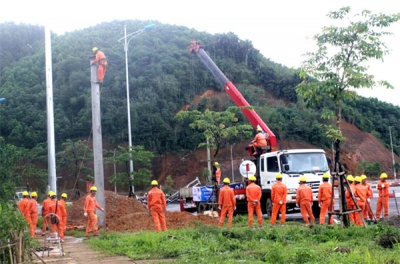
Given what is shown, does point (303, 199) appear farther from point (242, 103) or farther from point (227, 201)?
point (242, 103)

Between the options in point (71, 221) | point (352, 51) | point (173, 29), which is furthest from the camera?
point (173, 29)

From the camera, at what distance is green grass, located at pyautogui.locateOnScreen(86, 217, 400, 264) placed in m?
9.52

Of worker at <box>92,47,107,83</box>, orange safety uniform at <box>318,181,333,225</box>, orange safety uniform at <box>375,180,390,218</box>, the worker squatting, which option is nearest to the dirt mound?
the worker squatting

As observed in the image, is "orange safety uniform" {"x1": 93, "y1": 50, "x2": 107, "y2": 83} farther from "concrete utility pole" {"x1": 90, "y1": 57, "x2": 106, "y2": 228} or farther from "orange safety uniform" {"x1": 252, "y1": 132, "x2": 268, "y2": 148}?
"orange safety uniform" {"x1": 252, "y1": 132, "x2": 268, "y2": 148}

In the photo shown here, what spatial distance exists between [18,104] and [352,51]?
192 feet

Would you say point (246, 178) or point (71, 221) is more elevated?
point (246, 178)

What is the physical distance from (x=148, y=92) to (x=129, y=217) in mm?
48431

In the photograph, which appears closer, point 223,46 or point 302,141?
point 302,141

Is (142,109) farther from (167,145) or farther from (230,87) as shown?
(230,87)

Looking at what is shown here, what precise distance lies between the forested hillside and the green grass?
1744 inches

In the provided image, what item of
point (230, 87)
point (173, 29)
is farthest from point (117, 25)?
point (230, 87)

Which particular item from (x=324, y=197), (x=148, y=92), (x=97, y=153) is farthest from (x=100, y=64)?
(x=148, y=92)

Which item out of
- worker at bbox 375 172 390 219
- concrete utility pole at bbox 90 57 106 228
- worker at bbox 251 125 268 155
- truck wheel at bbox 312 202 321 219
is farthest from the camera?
worker at bbox 251 125 268 155

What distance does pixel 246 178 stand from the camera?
22.1 meters
